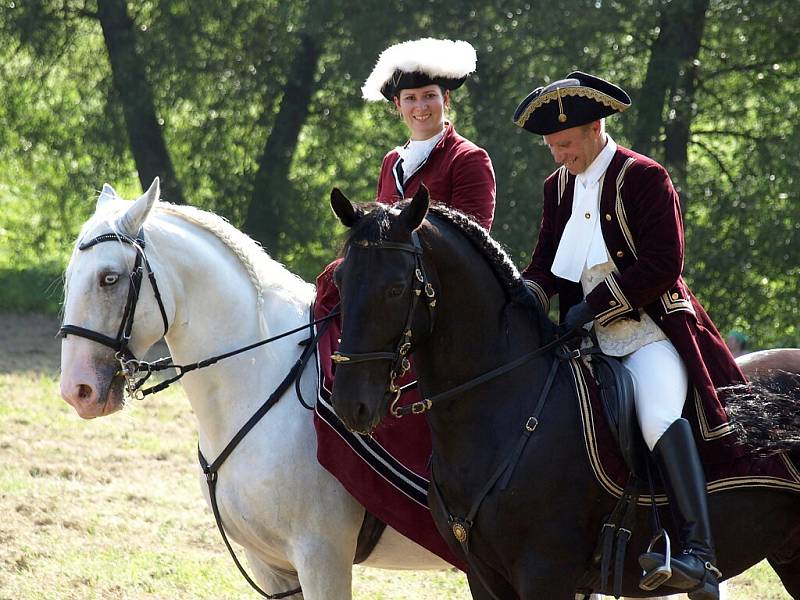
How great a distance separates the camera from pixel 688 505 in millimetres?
3615

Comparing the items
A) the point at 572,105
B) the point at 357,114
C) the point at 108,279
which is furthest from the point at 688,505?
the point at 357,114

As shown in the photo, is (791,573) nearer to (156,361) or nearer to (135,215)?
(156,361)

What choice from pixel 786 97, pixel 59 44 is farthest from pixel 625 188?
pixel 59 44

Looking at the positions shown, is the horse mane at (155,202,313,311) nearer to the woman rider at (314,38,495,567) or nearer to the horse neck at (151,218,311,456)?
the horse neck at (151,218,311,456)

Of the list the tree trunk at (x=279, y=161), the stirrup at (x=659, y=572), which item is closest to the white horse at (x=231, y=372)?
the stirrup at (x=659, y=572)

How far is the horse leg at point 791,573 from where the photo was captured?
14.5 ft

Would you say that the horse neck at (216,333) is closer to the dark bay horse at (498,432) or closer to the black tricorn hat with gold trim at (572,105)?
the dark bay horse at (498,432)

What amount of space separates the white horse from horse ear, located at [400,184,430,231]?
1.21 m

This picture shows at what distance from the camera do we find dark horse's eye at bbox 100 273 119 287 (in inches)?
161

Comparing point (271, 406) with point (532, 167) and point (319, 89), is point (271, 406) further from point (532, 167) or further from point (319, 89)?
point (319, 89)

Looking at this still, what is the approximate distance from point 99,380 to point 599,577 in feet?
6.33

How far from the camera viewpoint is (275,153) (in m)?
16.3

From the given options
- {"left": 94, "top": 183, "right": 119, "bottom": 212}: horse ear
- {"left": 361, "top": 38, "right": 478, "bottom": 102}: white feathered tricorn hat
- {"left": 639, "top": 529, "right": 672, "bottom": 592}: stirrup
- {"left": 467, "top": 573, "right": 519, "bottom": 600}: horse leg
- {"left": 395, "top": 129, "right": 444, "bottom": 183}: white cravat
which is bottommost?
{"left": 467, "top": 573, "right": 519, "bottom": 600}: horse leg

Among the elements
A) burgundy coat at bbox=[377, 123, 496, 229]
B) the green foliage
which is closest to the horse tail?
burgundy coat at bbox=[377, 123, 496, 229]
